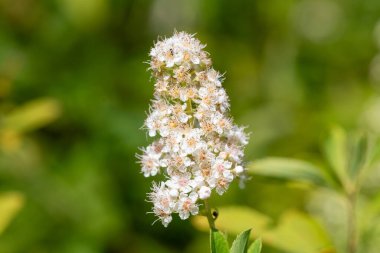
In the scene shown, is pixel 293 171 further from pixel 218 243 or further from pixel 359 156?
pixel 218 243

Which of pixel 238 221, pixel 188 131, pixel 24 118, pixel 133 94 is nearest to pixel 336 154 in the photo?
pixel 238 221

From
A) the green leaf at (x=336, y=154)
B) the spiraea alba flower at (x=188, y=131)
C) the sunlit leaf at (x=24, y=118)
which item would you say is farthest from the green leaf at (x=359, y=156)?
the sunlit leaf at (x=24, y=118)

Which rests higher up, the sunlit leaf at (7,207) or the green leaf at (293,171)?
the green leaf at (293,171)

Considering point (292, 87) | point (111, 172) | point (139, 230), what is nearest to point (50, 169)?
point (111, 172)

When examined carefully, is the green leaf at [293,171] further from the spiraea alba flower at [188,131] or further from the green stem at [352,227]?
the spiraea alba flower at [188,131]

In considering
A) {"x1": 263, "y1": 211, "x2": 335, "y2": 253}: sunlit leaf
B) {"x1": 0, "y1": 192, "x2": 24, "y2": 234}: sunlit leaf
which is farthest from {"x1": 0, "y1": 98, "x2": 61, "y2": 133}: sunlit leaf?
{"x1": 263, "y1": 211, "x2": 335, "y2": 253}: sunlit leaf

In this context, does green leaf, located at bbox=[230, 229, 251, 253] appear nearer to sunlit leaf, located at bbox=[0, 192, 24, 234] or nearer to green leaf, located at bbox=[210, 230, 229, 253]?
green leaf, located at bbox=[210, 230, 229, 253]

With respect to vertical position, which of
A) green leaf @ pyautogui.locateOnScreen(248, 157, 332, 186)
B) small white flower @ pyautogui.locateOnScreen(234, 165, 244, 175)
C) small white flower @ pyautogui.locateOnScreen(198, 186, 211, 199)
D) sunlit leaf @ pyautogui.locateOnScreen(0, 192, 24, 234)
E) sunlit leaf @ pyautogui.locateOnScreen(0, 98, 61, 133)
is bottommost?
small white flower @ pyautogui.locateOnScreen(198, 186, 211, 199)
